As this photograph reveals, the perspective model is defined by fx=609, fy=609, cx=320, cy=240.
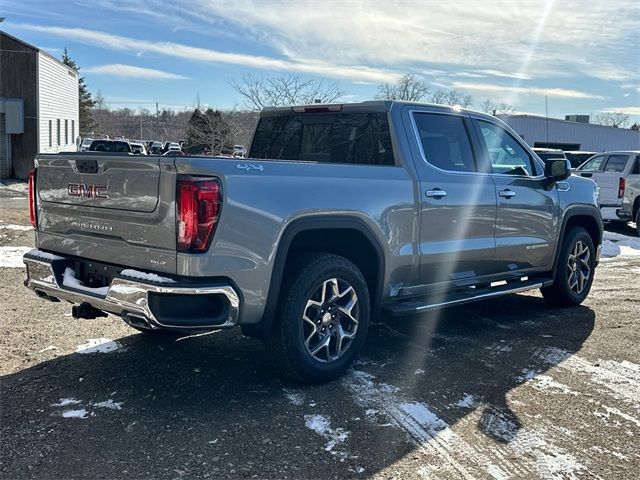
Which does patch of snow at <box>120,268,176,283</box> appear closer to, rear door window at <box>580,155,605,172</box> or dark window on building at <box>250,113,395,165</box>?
dark window on building at <box>250,113,395,165</box>

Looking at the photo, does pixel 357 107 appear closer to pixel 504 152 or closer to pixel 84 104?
pixel 504 152

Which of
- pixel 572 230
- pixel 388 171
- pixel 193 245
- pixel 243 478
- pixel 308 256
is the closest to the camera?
pixel 243 478

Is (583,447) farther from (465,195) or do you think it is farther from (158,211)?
(158,211)

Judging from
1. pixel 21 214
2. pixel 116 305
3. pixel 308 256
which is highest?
pixel 308 256

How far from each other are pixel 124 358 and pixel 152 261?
1.48 m

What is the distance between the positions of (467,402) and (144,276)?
2250 millimetres

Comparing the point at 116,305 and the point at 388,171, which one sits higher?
the point at 388,171

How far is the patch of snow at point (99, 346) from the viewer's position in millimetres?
4910

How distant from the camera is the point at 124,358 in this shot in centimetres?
473

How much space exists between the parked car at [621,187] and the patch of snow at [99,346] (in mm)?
12834

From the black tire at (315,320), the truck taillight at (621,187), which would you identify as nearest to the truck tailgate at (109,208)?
the black tire at (315,320)

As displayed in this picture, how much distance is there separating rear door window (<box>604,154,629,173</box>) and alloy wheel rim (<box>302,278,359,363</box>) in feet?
42.2

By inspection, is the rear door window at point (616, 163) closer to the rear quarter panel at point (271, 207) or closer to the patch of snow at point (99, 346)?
the rear quarter panel at point (271, 207)

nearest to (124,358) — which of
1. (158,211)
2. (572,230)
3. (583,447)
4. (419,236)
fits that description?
(158,211)
